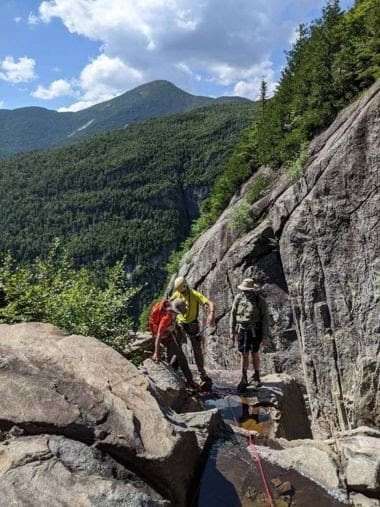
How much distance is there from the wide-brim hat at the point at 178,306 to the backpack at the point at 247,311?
1.58 metres

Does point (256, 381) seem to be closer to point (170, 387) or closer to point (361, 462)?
point (170, 387)

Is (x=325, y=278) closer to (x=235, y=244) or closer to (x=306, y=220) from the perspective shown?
(x=306, y=220)

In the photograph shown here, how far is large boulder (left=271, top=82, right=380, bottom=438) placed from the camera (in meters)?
12.5

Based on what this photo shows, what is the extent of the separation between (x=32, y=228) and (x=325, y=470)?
20299 centimetres

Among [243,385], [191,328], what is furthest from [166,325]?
[243,385]

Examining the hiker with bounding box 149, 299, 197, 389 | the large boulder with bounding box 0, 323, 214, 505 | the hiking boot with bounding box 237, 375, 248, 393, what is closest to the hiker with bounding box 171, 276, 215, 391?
the hiker with bounding box 149, 299, 197, 389

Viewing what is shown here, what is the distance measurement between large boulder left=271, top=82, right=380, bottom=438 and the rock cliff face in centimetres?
3

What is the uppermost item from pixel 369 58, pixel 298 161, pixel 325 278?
pixel 369 58

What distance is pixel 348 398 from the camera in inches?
519

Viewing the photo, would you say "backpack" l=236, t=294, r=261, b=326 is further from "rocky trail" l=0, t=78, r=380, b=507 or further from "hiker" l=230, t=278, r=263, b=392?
"rocky trail" l=0, t=78, r=380, b=507

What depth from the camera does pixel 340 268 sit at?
13289 millimetres

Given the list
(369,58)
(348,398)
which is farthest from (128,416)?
(369,58)

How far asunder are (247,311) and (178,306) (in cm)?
193

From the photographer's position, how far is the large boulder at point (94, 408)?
22.5 ft
